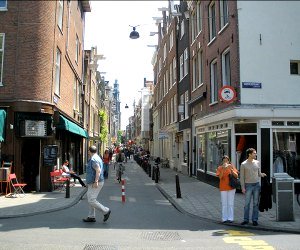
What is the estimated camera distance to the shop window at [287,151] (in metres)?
15.1

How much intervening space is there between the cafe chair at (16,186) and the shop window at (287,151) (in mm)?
9668

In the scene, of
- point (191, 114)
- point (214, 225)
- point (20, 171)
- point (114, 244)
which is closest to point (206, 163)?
point (191, 114)

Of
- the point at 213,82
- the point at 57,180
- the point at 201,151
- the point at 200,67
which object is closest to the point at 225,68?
the point at 213,82

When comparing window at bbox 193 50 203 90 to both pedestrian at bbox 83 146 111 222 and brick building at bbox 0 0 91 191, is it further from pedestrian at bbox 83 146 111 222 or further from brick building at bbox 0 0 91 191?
pedestrian at bbox 83 146 111 222

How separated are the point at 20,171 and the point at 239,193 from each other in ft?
28.6

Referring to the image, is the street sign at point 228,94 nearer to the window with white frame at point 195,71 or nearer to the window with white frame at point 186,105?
the window with white frame at point 195,71

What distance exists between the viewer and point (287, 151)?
15133 mm

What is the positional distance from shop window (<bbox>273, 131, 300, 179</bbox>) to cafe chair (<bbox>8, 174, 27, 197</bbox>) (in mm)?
9668

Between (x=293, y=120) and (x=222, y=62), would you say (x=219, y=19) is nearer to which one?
(x=222, y=62)

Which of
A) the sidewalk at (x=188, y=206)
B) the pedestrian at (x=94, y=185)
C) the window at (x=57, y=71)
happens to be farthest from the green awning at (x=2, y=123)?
the pedestrian at (x=94, y=185)

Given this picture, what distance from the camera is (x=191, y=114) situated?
2455 centimetres

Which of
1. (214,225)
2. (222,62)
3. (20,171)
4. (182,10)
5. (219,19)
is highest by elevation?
(182,10)

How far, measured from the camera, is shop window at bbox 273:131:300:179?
→ 1508 centimetres

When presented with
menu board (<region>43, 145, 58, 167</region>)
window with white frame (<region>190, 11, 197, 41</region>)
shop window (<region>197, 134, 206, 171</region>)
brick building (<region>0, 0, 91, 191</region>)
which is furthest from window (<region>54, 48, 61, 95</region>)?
window with white frame (<region>190, 11, 197, 41</region>)
